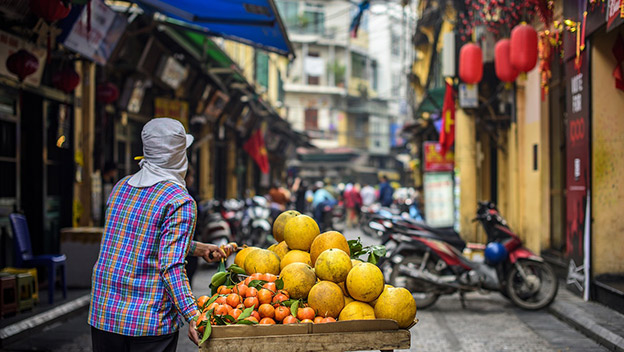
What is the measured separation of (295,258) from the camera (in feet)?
13.5

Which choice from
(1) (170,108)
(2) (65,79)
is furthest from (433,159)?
(2) (65,79)

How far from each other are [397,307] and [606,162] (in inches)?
226

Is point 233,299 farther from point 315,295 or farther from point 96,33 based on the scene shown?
point 96,33

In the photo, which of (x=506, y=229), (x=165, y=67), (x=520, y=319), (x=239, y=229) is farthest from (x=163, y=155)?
(x=239, y=229)

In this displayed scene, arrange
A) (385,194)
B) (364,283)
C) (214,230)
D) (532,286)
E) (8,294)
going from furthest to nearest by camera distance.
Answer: (385,194)
(214,230)
(532,286)
(8,294)
(364,283)

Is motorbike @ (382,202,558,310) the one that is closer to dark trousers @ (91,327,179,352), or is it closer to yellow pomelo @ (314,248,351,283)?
yellow pomelo @ (314,248,351,283)

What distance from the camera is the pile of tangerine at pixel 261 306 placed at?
3457 millimetres

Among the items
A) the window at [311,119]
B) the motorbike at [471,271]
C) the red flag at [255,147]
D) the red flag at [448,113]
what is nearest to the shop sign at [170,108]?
the red flag at [448,113]

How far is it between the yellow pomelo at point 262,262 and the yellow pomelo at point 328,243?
0.25 meters

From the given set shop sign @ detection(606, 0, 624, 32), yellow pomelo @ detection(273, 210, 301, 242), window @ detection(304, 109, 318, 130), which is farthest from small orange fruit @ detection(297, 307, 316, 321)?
window @ detection(304, 109, 318, 130)

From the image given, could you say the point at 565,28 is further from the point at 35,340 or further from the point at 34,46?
the point at 35,340

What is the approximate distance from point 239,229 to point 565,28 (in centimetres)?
857

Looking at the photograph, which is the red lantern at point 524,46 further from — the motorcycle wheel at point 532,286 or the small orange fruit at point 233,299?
the small orange fruit at point 233,299

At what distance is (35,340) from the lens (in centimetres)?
676
